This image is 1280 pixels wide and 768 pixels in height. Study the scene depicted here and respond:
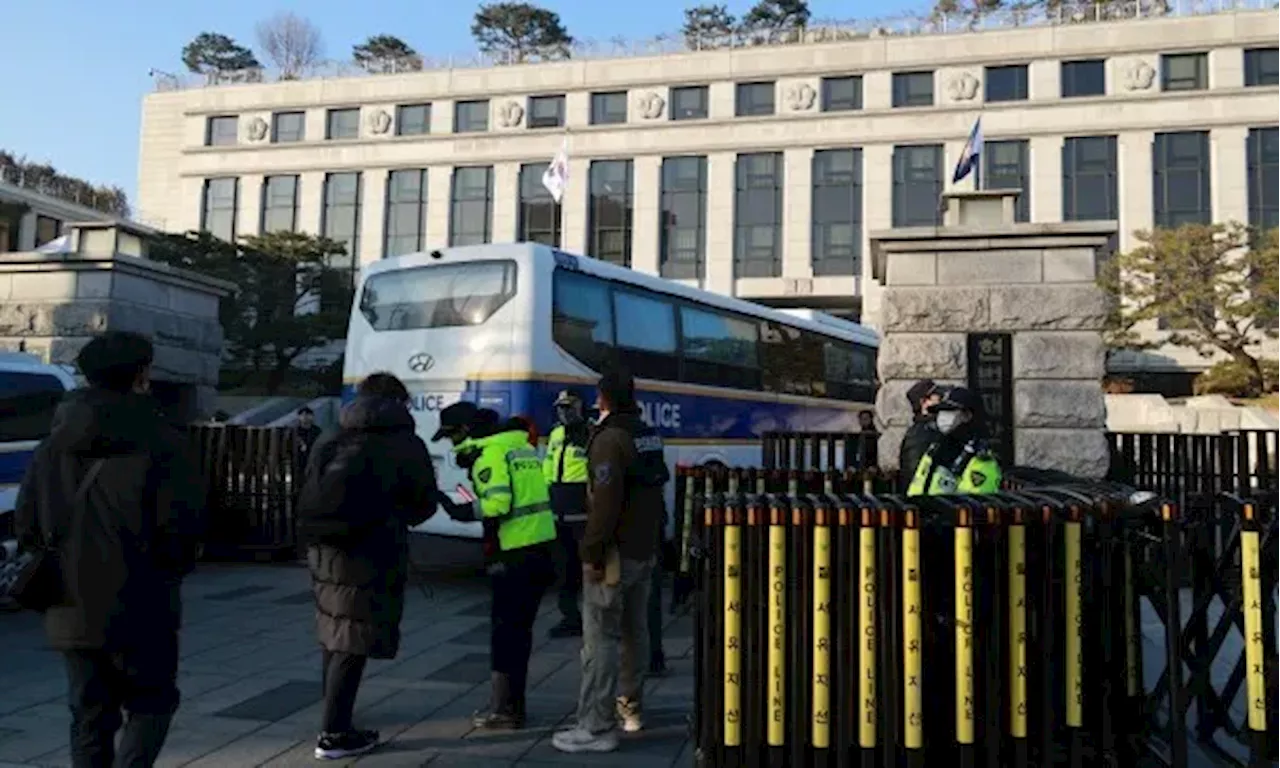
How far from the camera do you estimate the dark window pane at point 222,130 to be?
5009 centimetres

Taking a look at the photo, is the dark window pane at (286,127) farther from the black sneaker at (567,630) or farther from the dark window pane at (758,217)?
the black sneaker at (567,630)

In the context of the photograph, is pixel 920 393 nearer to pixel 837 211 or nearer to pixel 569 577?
pixel 569 577

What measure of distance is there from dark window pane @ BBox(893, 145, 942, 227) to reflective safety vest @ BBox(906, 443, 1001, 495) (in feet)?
125

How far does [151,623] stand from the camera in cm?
330

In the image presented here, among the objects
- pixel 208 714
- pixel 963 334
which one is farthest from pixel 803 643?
pixel 963 334

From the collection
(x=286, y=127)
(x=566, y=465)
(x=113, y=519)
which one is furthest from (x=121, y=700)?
(x=286, y=127)

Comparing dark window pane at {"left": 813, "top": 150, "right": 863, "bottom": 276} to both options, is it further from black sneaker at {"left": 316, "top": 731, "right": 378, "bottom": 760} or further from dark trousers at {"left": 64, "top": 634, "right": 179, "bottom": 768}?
dark trousers at {"left": 64, "top": 634, "right": 179, "bottom": 768}

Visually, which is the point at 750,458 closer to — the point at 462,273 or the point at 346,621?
the point at 462,273

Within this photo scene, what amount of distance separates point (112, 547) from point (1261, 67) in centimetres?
4779

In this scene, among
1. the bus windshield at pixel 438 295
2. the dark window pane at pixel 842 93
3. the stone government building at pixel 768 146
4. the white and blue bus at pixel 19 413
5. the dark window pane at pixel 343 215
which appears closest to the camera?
the white and blue bus at pixel 19 413

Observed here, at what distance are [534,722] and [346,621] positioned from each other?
1.37 meters

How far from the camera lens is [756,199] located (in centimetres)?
4344

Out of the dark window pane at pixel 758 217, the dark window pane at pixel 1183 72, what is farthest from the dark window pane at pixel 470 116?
the dark window pane at pixel 1183 72

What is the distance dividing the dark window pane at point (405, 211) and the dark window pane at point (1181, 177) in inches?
1353
